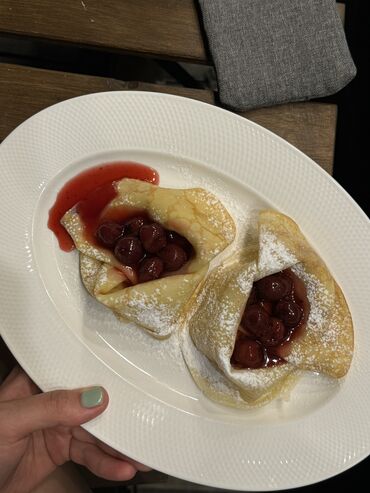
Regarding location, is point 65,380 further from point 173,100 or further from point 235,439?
point 173,100

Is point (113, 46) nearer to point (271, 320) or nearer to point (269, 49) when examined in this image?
point (269, 49)

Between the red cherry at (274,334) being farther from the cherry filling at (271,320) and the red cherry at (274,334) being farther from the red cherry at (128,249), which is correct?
the red cherry at (128,249)

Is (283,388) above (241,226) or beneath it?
beneath

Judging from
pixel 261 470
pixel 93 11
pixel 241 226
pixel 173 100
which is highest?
pixel 93 11

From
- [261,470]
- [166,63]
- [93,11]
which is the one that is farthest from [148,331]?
[166,63]

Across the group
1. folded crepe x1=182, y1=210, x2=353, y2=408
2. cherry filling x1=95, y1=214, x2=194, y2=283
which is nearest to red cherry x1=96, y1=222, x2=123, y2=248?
cherry filling x1=95, y1=214, x2=194, y2=283

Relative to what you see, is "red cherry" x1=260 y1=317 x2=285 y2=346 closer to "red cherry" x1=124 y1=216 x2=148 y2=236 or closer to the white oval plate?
the white oval plate

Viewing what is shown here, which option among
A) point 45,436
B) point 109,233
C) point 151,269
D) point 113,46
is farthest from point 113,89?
point 45,436
